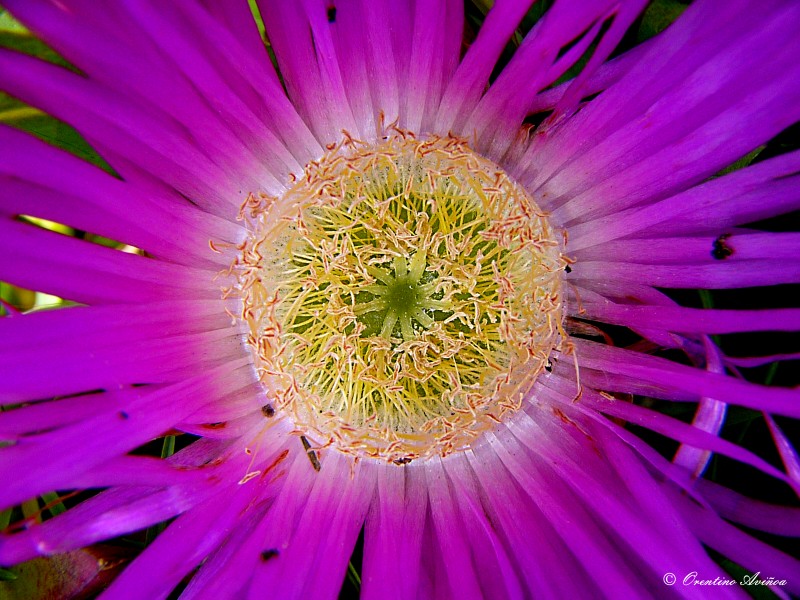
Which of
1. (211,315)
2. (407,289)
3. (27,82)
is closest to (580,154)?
(407,289)

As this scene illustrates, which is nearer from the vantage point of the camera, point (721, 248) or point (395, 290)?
point (721, 248)

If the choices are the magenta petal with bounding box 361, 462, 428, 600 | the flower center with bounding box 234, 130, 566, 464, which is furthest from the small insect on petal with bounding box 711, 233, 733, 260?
the magenta petal with bounding box 361, 462, 428, 600

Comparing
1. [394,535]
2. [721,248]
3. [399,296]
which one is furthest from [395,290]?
[721,248]

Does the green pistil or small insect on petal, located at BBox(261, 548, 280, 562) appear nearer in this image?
small insect on petal, located at BBox(261, 548, 280, 562)

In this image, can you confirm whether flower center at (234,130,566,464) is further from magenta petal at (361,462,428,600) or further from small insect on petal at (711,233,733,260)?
small insect on petal at (711,233,733,260)

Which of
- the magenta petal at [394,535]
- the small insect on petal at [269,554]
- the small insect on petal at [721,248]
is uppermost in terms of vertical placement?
the small insect on petal at [721,248]

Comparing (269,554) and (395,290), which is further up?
(395,290)

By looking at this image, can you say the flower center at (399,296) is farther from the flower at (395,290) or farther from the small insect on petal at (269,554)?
the small insect on petal at (269,554)

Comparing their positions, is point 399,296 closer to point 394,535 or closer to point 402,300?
point 402,300

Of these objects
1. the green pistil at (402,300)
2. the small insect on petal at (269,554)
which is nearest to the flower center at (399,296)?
the green pistil at (402,300)
